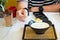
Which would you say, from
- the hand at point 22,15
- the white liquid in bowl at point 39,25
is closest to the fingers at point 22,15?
the hand at point 22,15

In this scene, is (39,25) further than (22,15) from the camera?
No

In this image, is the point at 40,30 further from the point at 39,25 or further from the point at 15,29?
the point at 15,29

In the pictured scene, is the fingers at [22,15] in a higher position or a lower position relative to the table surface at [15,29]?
higher

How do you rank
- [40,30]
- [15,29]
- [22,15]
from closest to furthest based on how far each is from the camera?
[40,30], [15,29], [22,15]

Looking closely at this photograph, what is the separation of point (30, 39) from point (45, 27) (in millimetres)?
146

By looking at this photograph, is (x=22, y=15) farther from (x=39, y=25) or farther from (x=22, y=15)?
(x=39, y=25)

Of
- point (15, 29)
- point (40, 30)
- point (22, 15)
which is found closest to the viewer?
point (40, 30)

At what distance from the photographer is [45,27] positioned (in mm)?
1026

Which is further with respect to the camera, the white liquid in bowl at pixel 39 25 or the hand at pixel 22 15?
the hand at pixel 22 15

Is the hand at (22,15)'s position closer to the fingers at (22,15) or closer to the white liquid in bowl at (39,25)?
the fingers at (22,15)

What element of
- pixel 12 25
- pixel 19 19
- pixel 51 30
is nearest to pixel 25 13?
pixel 19 19

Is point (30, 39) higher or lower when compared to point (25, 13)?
lower

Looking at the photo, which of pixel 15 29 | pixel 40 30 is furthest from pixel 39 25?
pixel 15 29

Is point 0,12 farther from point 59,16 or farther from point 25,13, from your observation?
point 59,16
